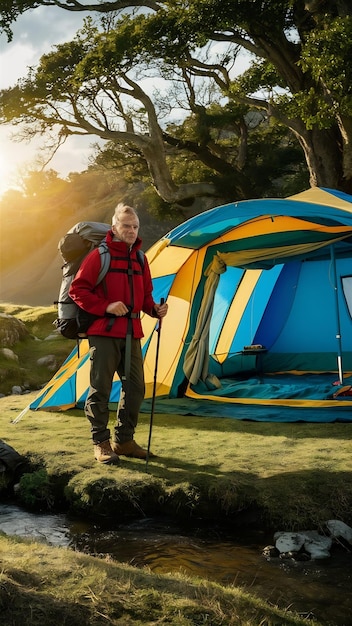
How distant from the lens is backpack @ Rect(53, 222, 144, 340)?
478 centimetres

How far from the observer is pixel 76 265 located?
17.0 ft

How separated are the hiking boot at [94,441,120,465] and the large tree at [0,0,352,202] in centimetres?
950

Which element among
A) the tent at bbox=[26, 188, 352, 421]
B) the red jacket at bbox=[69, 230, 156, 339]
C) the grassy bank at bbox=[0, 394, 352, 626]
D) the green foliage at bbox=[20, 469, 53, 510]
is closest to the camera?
the grassy bank at bbox=[0, 394, 352, 626]

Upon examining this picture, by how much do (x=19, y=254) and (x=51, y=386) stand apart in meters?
46.4

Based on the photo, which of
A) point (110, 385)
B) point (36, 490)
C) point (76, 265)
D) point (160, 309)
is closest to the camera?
point (36, 490)

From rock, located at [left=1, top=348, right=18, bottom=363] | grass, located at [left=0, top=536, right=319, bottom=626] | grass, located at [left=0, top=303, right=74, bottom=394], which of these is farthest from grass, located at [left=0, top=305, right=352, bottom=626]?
rock, located at [left=1, top=348, right=18, bottom=363]

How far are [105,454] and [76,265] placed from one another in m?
1.59

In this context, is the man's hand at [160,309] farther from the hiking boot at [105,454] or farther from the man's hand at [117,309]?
the hiking boot at [105,454]

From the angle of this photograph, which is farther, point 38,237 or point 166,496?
point 38,237

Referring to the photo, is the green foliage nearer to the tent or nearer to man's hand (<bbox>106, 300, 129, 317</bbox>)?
man's hand (<bbox>106, 300, 129, 317</bbox>)

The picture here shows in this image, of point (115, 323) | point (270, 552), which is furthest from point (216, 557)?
point (115, 323)

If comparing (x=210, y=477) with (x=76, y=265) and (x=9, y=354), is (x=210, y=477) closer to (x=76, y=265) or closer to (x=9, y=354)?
(x=76, y=265)

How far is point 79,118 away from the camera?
19.6 meters

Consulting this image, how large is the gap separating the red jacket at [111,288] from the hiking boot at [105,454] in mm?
907
